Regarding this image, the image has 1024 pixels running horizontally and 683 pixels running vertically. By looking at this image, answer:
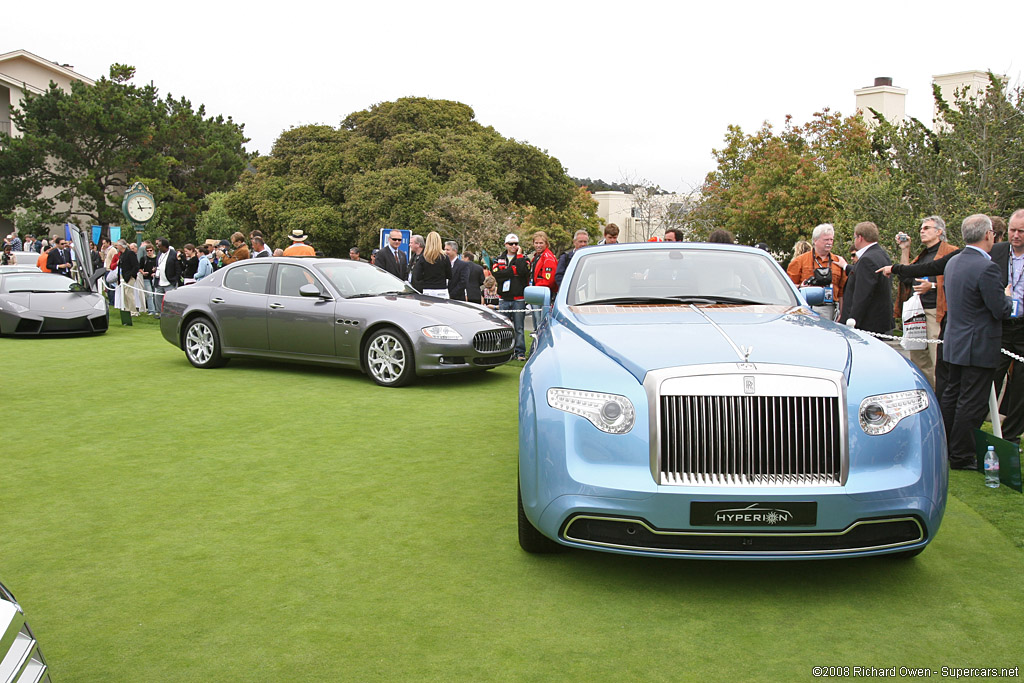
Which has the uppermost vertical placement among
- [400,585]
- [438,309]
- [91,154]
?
[91,154]

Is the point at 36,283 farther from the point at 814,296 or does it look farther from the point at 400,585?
the point at 814,296

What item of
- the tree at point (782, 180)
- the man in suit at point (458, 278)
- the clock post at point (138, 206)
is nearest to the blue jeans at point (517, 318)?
the man in suit at point (458, 278)

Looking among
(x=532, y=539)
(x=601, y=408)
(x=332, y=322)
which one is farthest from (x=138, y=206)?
(x=601, y=408)

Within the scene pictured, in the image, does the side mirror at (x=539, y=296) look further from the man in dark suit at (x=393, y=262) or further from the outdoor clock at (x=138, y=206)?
the outdoor clock at (x=138, y=206)

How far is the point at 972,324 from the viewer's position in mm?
6254

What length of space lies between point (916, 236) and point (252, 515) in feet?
53.4

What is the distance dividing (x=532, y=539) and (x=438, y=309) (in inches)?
254

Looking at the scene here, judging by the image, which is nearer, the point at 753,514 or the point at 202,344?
the point at 753,514

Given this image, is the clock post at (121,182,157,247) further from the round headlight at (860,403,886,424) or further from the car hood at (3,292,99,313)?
the round headlight at (860,403,886,424)

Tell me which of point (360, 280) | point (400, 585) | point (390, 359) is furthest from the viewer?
point (360, 280)

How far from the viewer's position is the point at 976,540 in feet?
16.3

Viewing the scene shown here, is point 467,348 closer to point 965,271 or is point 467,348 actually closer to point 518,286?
point 518,286

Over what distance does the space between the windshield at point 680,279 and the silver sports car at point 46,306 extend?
45.4ft

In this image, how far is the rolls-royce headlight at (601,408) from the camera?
4004 mm
